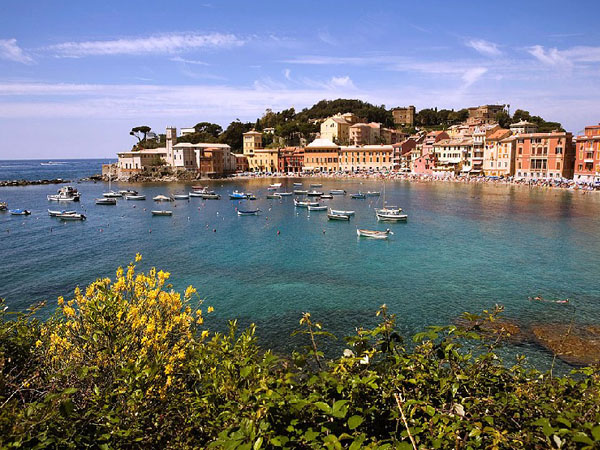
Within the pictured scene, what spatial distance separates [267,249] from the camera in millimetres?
30375

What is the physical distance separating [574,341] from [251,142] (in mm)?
97882

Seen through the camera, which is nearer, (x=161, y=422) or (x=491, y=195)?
(x=161, y=422)

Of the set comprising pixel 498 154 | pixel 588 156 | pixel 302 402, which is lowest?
pixel 302 402

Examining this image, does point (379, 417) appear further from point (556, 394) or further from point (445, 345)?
point (556, 394)

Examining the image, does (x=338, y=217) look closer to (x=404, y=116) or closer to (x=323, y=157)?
(x=323, y=157)

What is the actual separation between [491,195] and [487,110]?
2857 inches

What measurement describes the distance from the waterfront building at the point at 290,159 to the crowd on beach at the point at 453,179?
3303mm

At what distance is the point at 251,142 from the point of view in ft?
349

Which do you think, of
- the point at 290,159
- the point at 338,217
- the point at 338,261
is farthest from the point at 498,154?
the point at 338,261

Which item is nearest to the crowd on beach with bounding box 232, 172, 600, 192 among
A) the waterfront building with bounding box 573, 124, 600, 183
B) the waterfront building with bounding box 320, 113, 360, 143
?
the waterfront building with bounding box 573, 124, 600, 183

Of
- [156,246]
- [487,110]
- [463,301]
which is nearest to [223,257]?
[156,246]

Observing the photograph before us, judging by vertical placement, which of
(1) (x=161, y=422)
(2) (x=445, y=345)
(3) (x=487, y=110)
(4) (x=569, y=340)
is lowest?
(4) (x=569, y=340)

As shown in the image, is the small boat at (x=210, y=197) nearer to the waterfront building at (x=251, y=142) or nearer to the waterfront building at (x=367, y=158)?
the waterfront building at (x=251, y=142)

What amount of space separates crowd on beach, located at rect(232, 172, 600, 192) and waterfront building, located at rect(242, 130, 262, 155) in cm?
859
